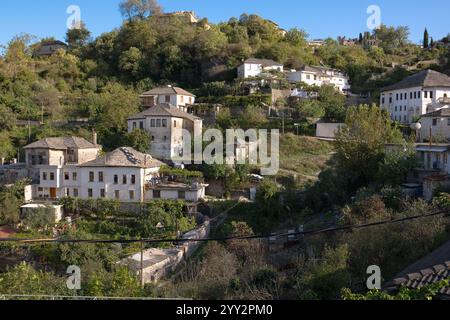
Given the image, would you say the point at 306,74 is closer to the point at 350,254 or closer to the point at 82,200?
the point at 82,200

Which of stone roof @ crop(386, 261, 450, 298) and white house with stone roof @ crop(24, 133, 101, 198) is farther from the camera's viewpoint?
white house with stone roof @ crop(24, 133, 101, 198)

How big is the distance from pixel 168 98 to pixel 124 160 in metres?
13.3

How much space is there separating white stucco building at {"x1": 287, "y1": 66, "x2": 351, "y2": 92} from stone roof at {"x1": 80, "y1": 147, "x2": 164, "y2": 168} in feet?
65.5

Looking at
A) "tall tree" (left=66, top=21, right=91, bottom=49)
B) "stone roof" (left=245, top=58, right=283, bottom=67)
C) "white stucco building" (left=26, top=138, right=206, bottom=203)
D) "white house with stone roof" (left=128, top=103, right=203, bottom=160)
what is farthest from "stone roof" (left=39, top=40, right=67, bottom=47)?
"white stucco building" (left=26, top=138, right=206, bottom=203)

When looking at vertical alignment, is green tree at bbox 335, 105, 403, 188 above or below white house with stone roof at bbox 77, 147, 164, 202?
above

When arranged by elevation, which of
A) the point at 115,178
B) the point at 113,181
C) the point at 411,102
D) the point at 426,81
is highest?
the point at 426,81

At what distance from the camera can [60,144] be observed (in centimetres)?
3209

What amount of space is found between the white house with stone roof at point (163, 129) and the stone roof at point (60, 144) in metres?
3.95

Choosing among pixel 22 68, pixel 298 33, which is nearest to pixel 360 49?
pixel 298 33

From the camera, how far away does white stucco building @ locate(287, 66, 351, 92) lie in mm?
46406

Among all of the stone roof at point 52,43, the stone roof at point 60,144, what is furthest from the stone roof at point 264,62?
the stone roof at point 52,43

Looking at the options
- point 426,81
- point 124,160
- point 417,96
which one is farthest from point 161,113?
point 426,81

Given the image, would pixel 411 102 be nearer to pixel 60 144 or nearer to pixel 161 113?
pixel 161 113

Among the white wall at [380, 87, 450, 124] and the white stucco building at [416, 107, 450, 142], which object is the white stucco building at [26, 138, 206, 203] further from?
the white wall at [380, 87, 450, 124]
